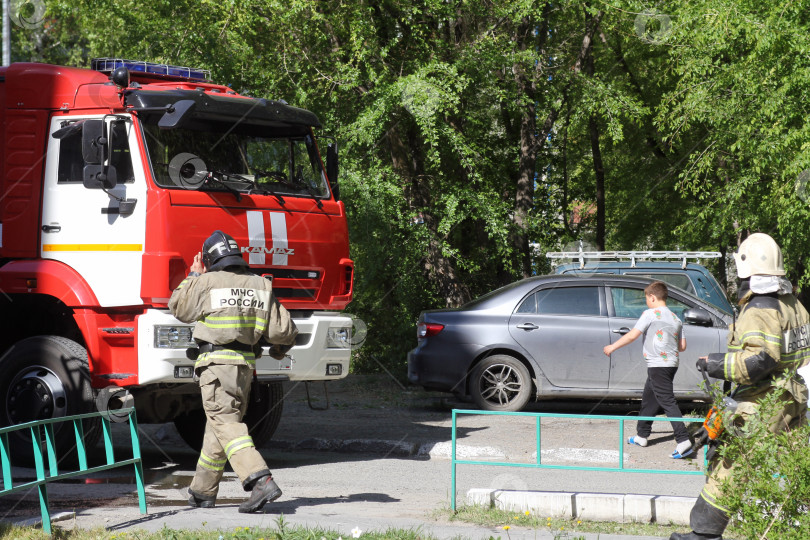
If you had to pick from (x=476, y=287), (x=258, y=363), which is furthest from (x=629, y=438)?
(x=476, y=287)

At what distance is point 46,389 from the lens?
26.5 feet

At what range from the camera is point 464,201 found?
47.4 feet

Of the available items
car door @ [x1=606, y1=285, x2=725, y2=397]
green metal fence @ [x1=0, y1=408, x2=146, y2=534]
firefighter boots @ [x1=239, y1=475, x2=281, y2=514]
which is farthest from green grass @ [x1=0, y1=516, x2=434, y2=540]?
car door @ [x1=606, y1=285, x2=725, y2=397]

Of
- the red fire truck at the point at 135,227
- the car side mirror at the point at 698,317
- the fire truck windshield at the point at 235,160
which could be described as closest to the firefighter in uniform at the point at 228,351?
the red fire truck at the point at 135,227

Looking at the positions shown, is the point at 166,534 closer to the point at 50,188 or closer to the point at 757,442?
the point at 757,442

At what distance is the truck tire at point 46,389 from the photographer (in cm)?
796

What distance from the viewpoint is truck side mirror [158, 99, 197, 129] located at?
793 centimetres

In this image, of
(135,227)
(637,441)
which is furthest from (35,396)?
(637,441)

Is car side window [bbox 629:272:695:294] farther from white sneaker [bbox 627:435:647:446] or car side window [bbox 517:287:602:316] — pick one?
white sneaker [bbox 627:435:647:446]

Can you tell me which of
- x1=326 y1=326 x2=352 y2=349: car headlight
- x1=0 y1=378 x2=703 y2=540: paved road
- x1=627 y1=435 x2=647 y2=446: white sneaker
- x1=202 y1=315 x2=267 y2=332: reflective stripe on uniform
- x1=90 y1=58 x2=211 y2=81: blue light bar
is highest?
x1=90 y1=58 x2=211 y2=81: blue light bar

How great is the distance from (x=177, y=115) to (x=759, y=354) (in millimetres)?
4862

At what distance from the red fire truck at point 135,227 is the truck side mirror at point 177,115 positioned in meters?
0.01

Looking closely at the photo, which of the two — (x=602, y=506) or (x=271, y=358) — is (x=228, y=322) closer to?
(x=271, y=358)

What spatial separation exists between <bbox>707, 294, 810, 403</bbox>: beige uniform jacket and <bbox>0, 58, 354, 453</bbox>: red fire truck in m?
4.09
